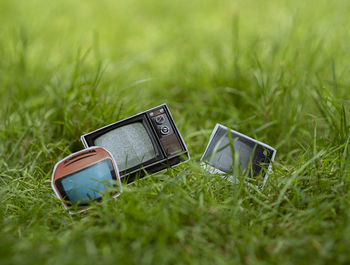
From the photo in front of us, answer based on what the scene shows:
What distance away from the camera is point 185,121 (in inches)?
109

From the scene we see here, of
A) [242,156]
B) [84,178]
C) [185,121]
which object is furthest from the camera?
[185,121]

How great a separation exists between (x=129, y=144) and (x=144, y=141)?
0.31 ft

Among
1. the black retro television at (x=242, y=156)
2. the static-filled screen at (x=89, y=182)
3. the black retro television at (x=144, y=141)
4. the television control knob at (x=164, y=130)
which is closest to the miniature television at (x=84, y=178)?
the static-filled screen at (x=89, y=182)

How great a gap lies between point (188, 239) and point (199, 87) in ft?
6.01

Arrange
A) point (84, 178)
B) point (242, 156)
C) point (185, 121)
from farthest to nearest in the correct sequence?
point (185, 121), point (242, 156), point (84, 178)

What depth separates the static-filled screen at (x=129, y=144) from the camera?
204cm

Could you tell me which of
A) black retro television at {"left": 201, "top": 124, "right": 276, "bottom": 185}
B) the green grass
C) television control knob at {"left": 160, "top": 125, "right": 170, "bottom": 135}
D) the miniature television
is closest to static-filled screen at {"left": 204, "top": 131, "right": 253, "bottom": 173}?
black retro television at {"left": 201, "top": 124, "right": 276, "bottom": 185}

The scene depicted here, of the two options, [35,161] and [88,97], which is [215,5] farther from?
[35,161]

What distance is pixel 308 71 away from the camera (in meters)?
2.95

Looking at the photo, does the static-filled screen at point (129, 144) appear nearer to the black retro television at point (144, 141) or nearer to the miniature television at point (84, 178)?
the black retro television at point (144, 141)

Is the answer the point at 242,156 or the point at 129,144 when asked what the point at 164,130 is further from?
the point at 242,156

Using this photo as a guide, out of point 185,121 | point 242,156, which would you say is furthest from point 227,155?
point 185,121

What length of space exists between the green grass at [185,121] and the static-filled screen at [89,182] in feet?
0.28

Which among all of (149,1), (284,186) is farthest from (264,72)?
(149,1)
